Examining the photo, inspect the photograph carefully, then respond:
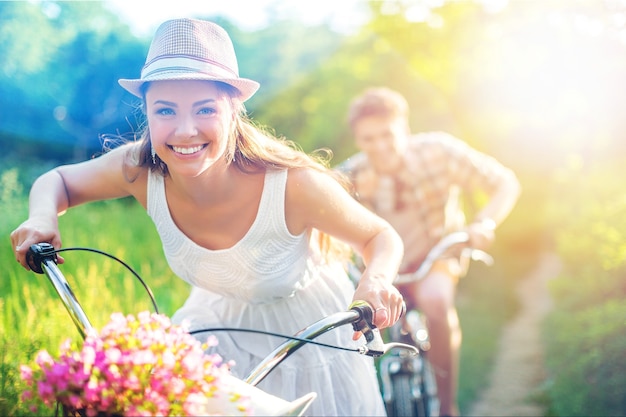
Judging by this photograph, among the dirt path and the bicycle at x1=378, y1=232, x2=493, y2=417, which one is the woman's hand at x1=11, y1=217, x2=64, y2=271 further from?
the dirt path

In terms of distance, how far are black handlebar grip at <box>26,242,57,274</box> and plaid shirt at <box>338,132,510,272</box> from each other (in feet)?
8.97

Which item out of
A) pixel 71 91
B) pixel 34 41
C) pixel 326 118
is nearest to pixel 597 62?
pixel 326 118

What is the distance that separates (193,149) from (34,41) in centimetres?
A: 742

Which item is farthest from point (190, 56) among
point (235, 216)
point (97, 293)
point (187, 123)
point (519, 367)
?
point (519, 367)

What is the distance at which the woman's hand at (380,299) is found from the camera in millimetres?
2096

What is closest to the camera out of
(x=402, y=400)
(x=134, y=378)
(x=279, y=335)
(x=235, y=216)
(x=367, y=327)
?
(x=134, y=378)

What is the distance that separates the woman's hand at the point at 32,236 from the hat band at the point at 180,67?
0.55 m

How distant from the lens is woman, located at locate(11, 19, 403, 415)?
7.51 feet

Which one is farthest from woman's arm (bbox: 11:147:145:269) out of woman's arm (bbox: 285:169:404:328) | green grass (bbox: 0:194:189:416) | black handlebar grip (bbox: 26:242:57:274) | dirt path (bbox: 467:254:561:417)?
dirt path (bbox: 467:254:561:417)

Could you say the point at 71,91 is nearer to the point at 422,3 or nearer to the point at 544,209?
the point at 422,3

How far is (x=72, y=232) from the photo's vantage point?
22.8ft

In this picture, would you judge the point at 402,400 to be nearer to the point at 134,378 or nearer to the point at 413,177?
the point at 413,177

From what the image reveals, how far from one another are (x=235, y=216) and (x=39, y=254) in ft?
2.21

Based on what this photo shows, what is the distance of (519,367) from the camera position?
659 cm
